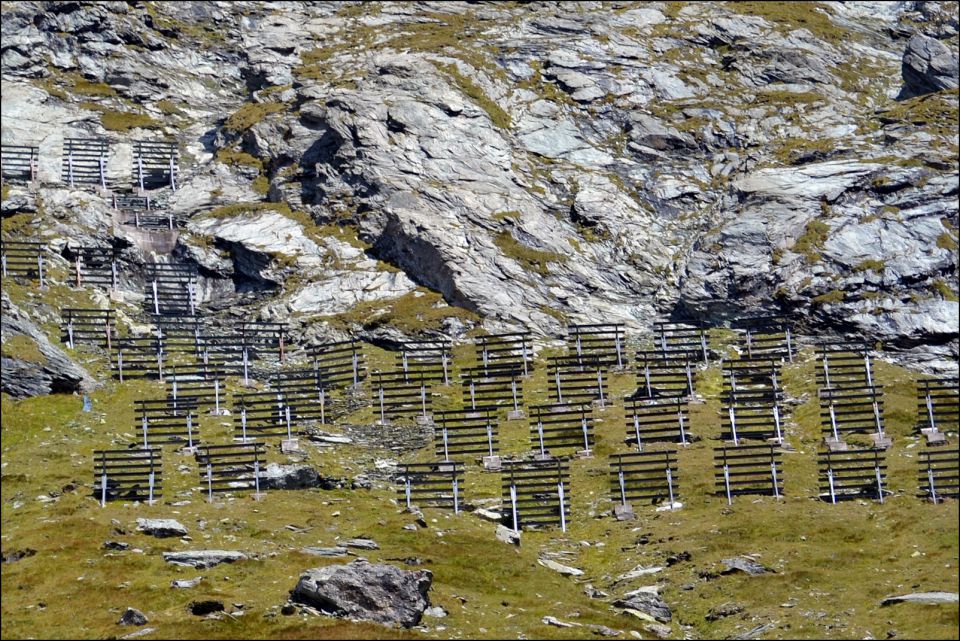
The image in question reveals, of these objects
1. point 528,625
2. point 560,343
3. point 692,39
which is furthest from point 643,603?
point 692,39

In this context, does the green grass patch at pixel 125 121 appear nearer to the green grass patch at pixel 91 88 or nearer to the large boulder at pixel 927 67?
the green grass patch at pixel 91 88

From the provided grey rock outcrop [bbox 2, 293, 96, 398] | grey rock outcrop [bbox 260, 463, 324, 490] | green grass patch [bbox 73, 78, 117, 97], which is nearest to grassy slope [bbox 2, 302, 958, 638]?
grey rock outcrop [bbox 260, 463, 324, 490]

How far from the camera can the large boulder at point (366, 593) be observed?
Result: 48719 mm

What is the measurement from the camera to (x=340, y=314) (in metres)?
108

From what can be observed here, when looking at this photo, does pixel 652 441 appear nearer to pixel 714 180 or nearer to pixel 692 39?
pixel 714 180

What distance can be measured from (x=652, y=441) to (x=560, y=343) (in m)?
25.0

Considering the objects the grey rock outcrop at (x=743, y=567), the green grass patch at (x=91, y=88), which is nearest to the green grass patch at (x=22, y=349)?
the grey rock outcrop at (x=743, y=567)

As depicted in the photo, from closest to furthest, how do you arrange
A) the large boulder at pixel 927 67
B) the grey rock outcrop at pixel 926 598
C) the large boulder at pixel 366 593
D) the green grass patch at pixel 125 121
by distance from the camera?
the large boulder at pixel 366 593 → the grey rock outcrop at pixel 926 598 → the green grass patch at pixel 125 121 → the large boulder at pixel 927 67

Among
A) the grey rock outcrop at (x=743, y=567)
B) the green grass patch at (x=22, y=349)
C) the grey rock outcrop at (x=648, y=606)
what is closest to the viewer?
the grey rock outcrop at (x=648, y=606)

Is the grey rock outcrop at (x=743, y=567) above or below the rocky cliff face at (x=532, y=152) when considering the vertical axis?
below

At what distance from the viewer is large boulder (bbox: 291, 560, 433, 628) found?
4872 centimetres

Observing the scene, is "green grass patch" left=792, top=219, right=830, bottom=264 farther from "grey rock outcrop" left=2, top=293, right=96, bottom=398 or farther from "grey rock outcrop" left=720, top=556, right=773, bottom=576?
"grey rock outcrop" left=2, top=293, right=96, bottom=398

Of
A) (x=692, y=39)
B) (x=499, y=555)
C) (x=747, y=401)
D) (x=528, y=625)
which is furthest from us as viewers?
(x=692, y=39)

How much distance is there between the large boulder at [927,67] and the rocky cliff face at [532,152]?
31cm
